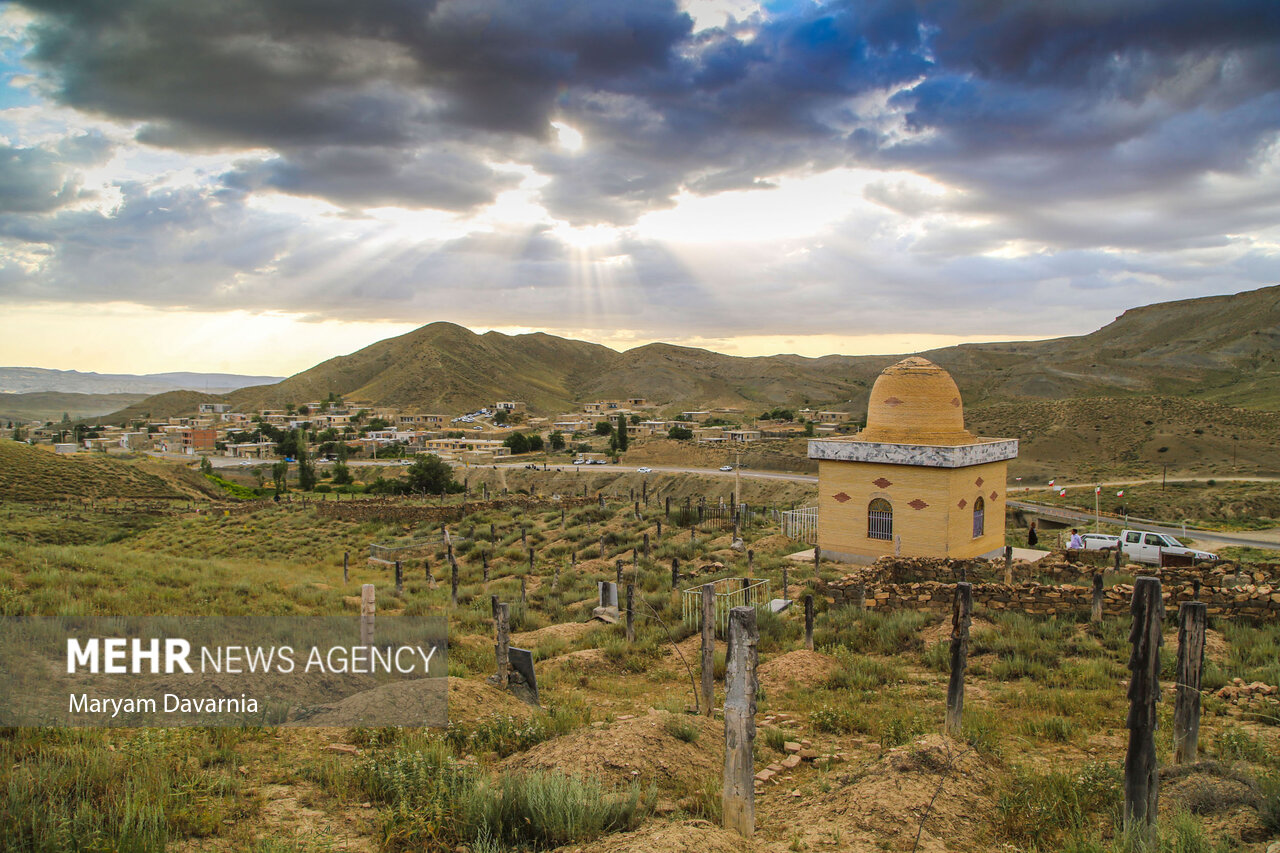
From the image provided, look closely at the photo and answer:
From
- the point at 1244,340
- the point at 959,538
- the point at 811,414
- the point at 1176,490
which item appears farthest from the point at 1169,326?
the point at 959,538

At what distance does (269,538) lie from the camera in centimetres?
3033

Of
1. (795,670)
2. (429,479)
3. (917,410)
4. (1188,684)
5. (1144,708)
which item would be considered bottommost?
(429,479)

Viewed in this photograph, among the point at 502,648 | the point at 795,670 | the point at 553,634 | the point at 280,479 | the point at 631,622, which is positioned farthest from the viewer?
the point at 280,479

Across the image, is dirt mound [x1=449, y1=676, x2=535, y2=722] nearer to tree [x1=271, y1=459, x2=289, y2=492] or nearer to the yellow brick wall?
the yellow brick wall

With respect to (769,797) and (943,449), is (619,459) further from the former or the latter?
(769,797)

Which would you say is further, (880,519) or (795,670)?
(880,519)

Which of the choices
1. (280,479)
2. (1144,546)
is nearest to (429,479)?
(280,479)

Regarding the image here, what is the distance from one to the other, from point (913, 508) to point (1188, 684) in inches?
572

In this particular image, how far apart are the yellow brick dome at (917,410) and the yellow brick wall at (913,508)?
→ 1.30m

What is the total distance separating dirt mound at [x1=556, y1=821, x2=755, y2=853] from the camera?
4.64 metres

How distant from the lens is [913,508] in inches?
826

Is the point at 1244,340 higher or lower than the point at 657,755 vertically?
higher

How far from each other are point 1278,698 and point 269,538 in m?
32.7

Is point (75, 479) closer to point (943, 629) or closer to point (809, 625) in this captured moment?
point (809, 625)
